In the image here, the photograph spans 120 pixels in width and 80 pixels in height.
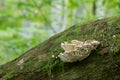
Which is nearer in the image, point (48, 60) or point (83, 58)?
point (83, 58)

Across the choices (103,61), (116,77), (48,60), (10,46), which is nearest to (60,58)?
(48,60)

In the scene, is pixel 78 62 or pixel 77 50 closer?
pixel 77 50

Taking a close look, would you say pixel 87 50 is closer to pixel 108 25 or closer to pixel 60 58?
pixel 60 58

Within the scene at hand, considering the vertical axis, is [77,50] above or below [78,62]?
above
